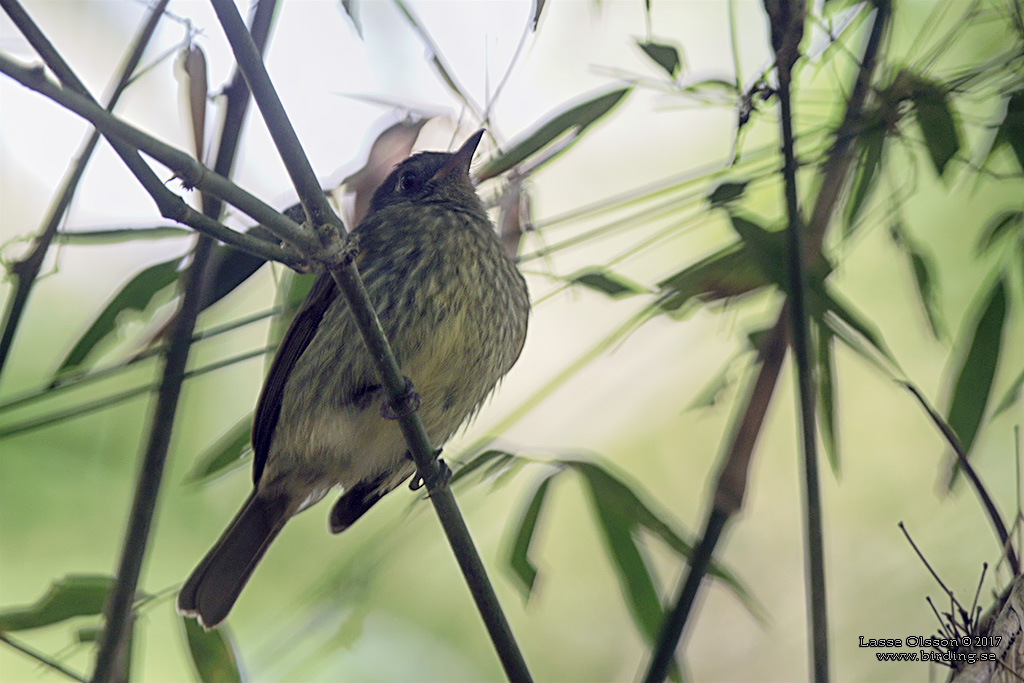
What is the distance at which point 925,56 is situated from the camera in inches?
76.3

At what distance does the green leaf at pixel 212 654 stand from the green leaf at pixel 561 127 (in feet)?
3.68

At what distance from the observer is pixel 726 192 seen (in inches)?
74.3

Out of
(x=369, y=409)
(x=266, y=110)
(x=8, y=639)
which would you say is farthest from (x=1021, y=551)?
(x=8, y=639)

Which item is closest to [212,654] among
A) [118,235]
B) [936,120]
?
[118,235]

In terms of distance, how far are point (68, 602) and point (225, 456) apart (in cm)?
47

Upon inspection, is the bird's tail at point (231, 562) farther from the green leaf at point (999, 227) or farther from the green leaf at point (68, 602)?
the green leaf at point (999, 227)

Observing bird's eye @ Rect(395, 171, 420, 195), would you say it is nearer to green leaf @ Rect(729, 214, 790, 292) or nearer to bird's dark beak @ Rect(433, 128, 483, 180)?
bird's dark beak @ Rect(433, 128, 483, 180)

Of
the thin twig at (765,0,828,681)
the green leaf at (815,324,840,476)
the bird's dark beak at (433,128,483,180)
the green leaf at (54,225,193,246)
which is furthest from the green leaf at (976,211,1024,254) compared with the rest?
the green leaf at (54,225,193,246)

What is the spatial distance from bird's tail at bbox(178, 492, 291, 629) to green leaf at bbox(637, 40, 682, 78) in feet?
4.78

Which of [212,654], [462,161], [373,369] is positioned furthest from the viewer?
[462,161]

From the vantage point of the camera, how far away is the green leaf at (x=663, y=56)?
6.34 ft

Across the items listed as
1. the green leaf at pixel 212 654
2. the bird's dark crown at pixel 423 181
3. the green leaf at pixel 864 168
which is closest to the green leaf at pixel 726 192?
the green leaf at pixel 864 168

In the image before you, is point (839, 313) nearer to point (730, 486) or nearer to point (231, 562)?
point (730, 486)

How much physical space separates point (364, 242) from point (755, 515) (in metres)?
2.19
